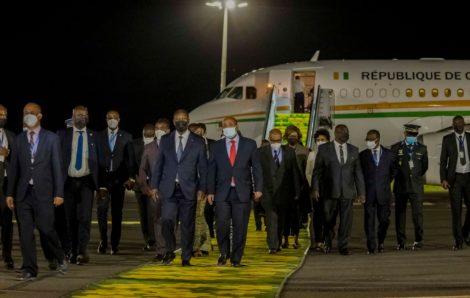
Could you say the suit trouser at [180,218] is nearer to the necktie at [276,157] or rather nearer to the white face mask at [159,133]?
the white face mask at [159,133]

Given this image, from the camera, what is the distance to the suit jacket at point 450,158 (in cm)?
1672

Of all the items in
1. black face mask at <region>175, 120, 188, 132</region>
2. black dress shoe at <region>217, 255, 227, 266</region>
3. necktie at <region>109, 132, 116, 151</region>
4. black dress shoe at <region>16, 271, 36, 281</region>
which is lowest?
black dress shoe at <region>16, 271, 36, 281</region>

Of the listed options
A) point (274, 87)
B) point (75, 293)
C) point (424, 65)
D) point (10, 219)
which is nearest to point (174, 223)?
point (10, 219)

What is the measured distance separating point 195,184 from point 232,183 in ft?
1.48

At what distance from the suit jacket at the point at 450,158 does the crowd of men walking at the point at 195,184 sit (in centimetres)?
1

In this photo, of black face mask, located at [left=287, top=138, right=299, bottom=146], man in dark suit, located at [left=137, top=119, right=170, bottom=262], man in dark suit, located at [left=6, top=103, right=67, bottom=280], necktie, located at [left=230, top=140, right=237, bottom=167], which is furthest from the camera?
black face mask, located at [left=287, top=138, right=299, bottom=146]

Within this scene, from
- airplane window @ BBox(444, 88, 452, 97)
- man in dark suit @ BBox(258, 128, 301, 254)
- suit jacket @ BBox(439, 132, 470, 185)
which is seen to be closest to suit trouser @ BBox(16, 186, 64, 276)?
man in dark suit @ BBox(258, 128, 301, 254)

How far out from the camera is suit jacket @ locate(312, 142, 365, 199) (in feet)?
53.0

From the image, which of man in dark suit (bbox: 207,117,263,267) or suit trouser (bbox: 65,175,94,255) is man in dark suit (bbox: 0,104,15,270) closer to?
suit trouser (bbox: 65,175,94,255)

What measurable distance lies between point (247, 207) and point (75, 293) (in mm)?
3322

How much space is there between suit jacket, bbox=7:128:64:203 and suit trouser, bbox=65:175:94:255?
5.22 feet

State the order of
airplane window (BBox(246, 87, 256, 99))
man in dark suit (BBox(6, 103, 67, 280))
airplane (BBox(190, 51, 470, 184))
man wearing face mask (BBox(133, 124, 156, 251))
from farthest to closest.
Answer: airplane window (BBox(246, 87, 256, 99)), airplane (BBox(190, 51, 470, 184)), man wearing face mask (BBox(133, 124, 156, 251)), man in dark suit (BBox(6, 103, 67, 280))

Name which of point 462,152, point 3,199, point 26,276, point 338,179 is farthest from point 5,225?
point 462,152

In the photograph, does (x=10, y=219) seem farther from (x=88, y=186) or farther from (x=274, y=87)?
(x=274, y=87)
